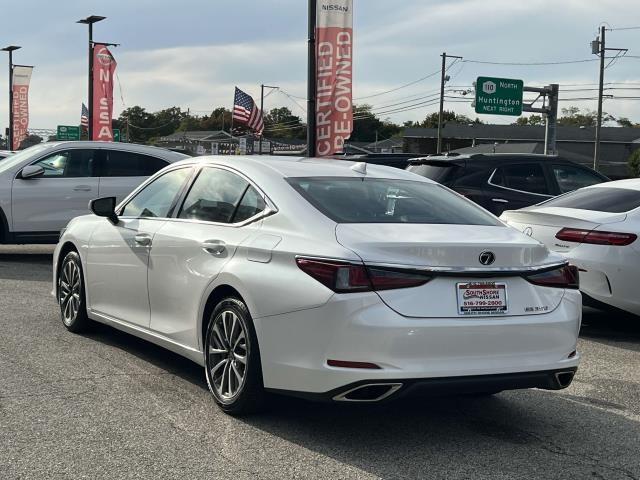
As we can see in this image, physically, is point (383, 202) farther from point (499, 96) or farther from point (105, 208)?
point (499, 96)

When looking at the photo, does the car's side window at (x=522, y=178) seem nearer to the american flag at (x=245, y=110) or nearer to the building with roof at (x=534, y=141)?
the american flag at (x=245, y=110)

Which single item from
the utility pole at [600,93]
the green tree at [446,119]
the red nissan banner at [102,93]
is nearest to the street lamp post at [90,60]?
the red nissan banner at [102,93]

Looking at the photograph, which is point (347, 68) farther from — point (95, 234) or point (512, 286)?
point (512, 286)

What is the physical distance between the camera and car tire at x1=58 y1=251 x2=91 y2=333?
7.14 m

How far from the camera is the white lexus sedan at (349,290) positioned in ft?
13.9

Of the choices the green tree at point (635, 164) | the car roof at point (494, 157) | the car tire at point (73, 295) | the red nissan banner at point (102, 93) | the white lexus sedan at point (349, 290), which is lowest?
the car tire at point (73, 295)

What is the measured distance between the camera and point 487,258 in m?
4.44

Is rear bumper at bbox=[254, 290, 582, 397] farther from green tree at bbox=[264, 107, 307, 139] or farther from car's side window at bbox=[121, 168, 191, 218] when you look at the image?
green tree at bbox=[264, 107, 307, 139]

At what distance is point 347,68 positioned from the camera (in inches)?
606

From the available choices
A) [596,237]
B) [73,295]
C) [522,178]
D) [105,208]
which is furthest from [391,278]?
[522,178]

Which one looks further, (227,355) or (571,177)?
(571,177)

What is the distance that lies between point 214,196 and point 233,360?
1240mm

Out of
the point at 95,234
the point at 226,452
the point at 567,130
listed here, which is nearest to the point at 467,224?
the point at 226,452

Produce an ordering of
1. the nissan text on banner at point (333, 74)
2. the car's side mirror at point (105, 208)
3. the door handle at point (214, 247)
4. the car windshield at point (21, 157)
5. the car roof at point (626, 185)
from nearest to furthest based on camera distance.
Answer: the door handle at point (214, 247)
the car's side mirror at point (105, 208)
the car roof at point (626, 185)
the car windshield at point (21, 157)
the nissan text on banner at point (333, 74)
